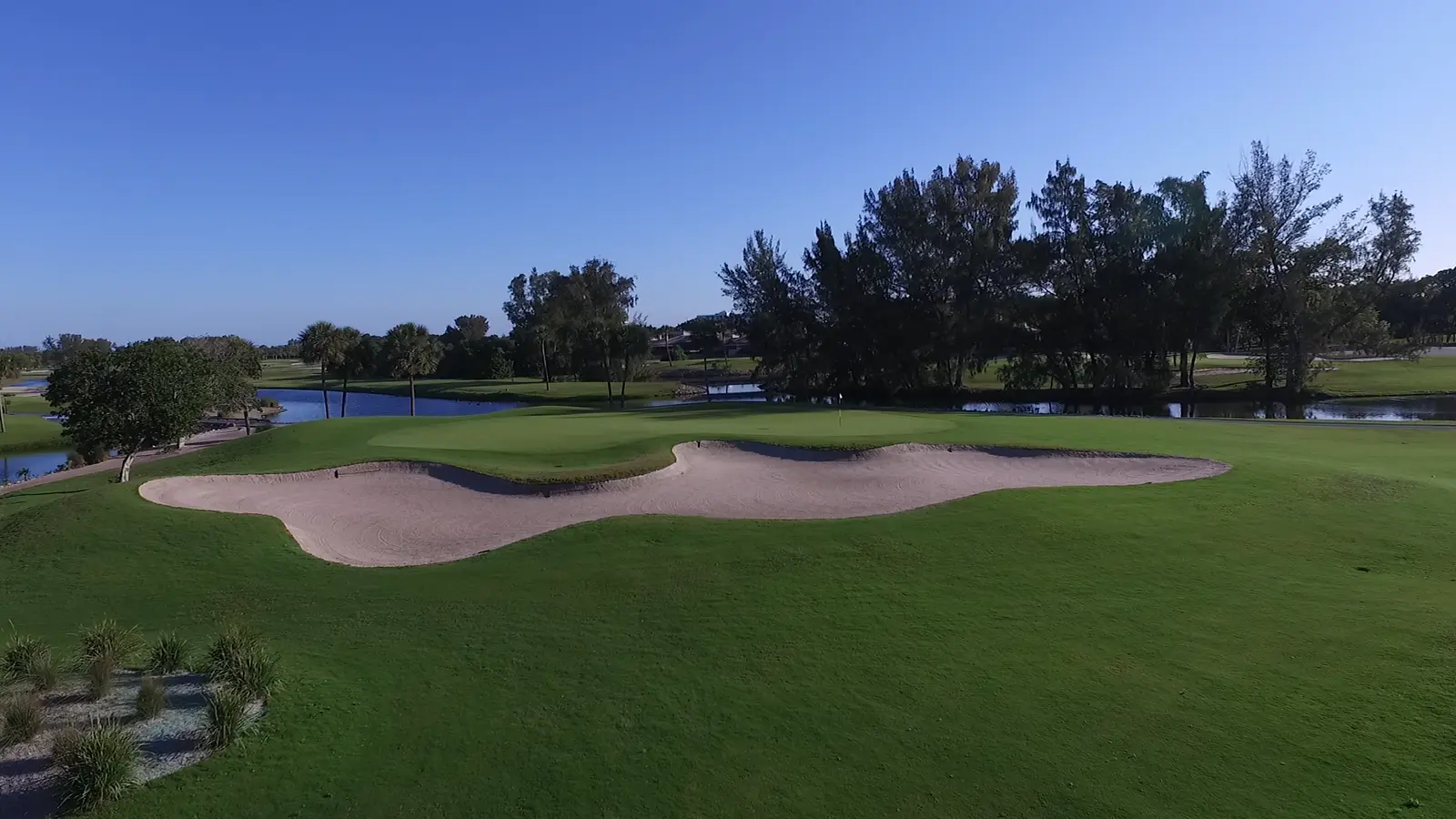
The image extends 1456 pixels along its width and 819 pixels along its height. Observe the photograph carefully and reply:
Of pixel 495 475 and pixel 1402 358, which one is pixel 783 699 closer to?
pixel 495 475

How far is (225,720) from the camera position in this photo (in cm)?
644

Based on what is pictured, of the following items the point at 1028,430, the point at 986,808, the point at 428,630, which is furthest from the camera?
the point at 1028,430

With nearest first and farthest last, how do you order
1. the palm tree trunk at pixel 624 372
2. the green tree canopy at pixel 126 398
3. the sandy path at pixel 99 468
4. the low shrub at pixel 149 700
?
the low shrub at pixel 149 700 → the green tree canopy at pixel 126 398 → the sandy path at pixel 99 468 → the palm tree trunk at pixel 624 372

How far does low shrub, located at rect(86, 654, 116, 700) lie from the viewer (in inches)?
282

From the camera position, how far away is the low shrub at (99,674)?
717 cm

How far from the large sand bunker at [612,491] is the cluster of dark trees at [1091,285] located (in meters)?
35.6

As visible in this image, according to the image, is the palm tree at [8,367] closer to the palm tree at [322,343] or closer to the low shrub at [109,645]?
the palm tree at [322,343]

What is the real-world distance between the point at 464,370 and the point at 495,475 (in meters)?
94.2

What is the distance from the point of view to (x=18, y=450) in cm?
4259

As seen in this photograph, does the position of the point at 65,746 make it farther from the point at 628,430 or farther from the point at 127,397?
the point at 127,397

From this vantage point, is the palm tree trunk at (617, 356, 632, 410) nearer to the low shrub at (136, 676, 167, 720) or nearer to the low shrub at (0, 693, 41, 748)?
the low shrub at (136, 676, 167, 720)

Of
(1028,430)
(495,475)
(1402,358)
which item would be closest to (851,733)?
(495,475)

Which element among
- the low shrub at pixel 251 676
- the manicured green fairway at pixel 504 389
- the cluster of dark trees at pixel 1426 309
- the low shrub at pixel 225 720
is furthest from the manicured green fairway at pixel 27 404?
the cluster of dark trees at pixel 1426 309

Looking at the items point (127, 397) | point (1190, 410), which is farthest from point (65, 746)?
point (1190, 410)
